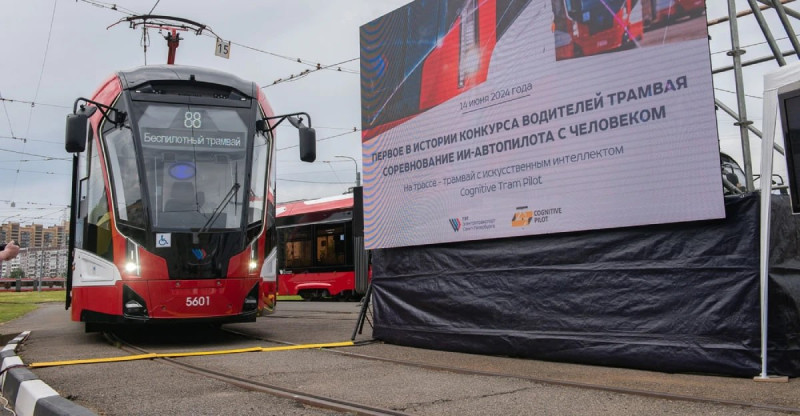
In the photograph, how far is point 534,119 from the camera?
693cm

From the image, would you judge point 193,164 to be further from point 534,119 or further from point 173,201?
point 534,119

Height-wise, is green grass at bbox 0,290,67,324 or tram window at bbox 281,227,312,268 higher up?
tram window at bbox 281,227,312,268

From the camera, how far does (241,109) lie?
9.05m

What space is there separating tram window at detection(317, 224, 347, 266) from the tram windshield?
1181cm

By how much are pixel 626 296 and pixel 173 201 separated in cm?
553

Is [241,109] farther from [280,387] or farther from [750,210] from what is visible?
[750,210]

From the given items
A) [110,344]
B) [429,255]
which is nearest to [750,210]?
[429,255]

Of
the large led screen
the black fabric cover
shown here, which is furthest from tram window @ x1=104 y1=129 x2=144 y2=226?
the black fabric cover

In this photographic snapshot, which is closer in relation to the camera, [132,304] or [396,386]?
[396,386]

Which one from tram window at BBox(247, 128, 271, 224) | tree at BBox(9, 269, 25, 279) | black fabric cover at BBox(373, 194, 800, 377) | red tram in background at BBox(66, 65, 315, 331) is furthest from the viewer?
tree at BBox(9, 269, 25, 279)

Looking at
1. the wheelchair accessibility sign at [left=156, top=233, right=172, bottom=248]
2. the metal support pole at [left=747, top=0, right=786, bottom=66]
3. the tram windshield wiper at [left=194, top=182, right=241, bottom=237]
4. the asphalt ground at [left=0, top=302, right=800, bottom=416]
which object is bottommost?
the asphalt ground at [left=0, top=302, right=800, bottom=416]

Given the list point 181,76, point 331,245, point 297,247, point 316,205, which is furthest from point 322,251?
point 181,76

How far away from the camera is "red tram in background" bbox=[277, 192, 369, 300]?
67.2ft

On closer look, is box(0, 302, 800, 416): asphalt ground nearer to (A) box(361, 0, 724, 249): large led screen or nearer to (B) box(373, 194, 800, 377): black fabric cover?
(B) box(373, 194, 800, 377): black fabric cover
